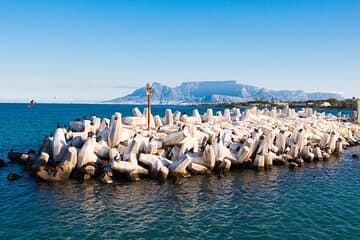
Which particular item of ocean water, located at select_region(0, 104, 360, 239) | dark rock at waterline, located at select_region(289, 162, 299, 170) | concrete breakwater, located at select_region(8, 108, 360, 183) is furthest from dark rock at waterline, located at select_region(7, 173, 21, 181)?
dark rock at waterline, located at select_region(289, 162, 299, 170)

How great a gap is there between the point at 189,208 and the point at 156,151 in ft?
38.4

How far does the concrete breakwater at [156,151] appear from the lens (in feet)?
105

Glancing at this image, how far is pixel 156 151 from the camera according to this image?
35719 mm

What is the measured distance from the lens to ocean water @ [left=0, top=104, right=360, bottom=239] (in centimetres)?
2086

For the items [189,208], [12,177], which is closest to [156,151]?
[189,208]

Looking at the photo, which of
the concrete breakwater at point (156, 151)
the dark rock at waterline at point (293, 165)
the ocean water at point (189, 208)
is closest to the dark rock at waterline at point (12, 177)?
the ocean water at point (189, 208)

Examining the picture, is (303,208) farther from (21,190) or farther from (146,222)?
(21,190)

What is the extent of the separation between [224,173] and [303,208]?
10.8 meters

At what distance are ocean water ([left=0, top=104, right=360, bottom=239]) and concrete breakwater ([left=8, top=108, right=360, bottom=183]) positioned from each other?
1.65 m

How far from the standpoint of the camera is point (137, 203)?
25.6 metres

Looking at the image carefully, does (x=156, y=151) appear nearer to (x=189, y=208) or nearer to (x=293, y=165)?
(x=189, y=208)

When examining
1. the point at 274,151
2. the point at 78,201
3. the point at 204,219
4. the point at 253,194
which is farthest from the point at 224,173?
the point at 78,201

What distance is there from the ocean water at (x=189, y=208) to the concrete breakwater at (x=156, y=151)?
1648mm

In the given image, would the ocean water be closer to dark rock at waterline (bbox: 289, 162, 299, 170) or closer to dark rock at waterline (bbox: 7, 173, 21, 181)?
dark rock at waterline (bbox: 7, 173, 21, 181)
